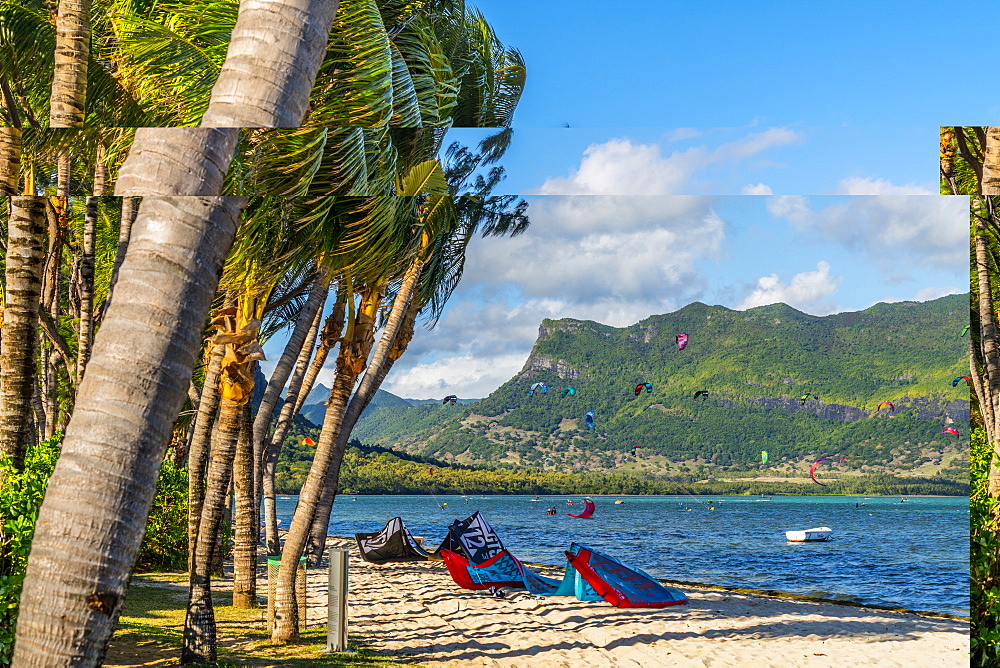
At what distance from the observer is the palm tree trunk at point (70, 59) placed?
20.5 feet

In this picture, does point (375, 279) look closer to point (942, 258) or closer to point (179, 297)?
→ point (179, 297)

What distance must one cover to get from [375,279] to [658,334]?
25.1ft

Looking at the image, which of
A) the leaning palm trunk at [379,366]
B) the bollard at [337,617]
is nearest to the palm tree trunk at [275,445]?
the leaning palm trunk at [379,366]

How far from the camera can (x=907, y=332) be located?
10.3 m

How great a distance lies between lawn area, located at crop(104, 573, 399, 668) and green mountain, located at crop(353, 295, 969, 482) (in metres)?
2.40

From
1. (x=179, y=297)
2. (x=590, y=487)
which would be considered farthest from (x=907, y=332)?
(x=590, y=487)

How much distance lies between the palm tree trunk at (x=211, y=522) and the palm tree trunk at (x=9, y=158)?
7.03ft

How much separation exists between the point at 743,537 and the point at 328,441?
33892mm

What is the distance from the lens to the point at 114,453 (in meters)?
2.56

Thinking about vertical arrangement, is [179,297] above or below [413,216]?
below

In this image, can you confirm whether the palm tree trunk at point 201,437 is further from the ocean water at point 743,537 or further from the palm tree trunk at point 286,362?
the ocean water at point 743,537

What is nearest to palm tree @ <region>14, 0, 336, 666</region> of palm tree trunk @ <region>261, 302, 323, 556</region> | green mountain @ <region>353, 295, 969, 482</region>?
green mountain @ <region>353, 295, 969, 482</region>

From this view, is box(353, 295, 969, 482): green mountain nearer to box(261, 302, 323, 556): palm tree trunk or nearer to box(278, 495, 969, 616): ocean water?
box(278, 495, 969, 616): ocean water

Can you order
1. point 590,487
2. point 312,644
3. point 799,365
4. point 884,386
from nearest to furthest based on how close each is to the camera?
1. point 312,644
2. point 799,365
3. point 884,386
4. point 590,487
